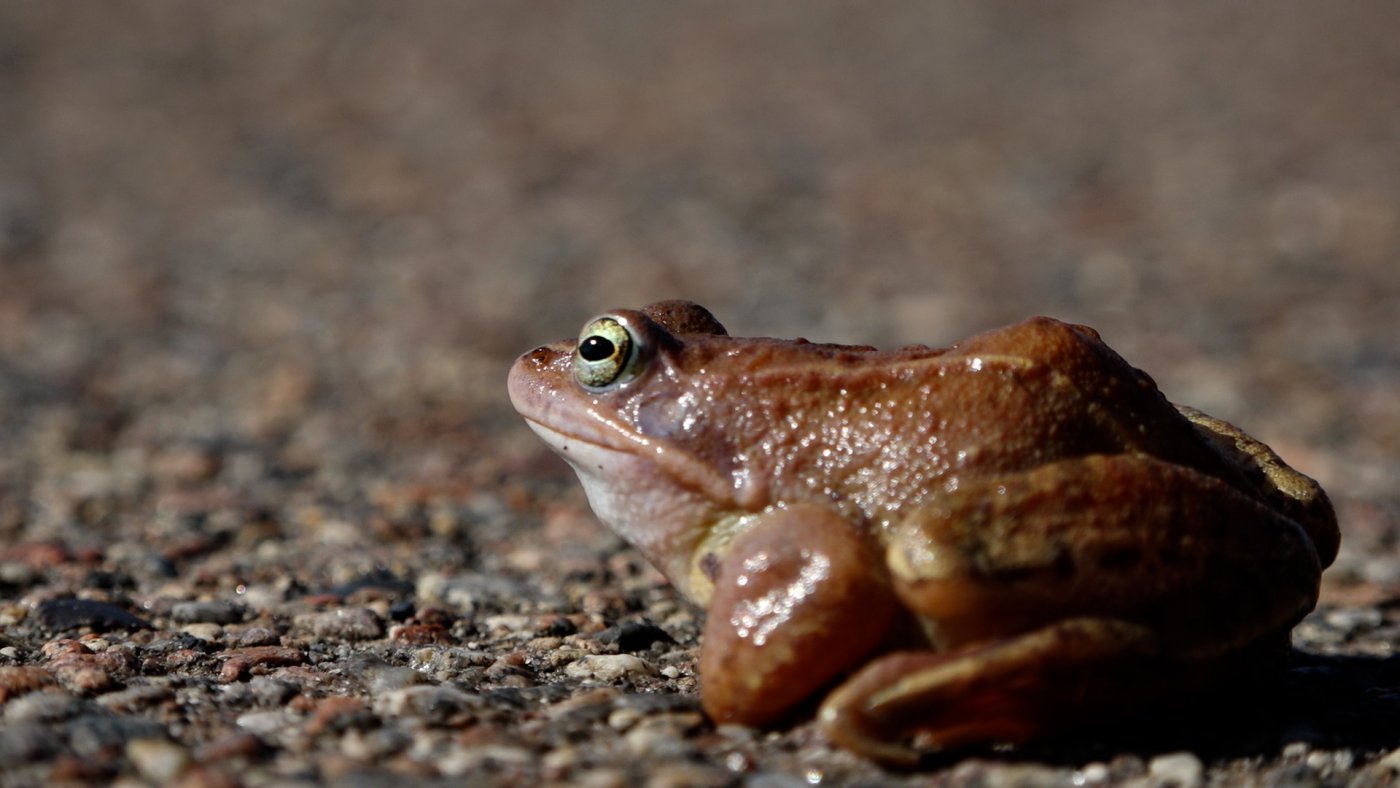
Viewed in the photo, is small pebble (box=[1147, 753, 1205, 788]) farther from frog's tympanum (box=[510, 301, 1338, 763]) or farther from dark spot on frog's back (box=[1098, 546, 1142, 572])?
dark spot on frog's back (box=[1098, 546, 1142, 572])

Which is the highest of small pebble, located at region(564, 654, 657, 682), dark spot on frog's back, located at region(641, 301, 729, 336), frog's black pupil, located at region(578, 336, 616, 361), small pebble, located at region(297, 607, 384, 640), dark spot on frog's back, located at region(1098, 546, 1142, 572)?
dark spot on frog's back, located at region(641, 301, 729, 336)

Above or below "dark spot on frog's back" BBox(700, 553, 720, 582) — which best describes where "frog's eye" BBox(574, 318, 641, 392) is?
above

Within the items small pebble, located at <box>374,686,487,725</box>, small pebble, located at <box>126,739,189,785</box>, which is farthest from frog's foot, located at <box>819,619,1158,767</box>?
small pebble, located at <box>126,739,189,785</box>

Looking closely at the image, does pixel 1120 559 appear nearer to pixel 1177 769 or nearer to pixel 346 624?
pixel 1177 769

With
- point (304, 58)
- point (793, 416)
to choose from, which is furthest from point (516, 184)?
point (793, 416)

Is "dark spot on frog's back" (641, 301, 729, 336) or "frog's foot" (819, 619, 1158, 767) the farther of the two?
"dark spot on frog's back" (641, 301, 729, 336)

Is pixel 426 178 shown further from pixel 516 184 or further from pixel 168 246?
pixel 168 246

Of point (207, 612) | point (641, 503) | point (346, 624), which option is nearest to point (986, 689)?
point (641, 503)
